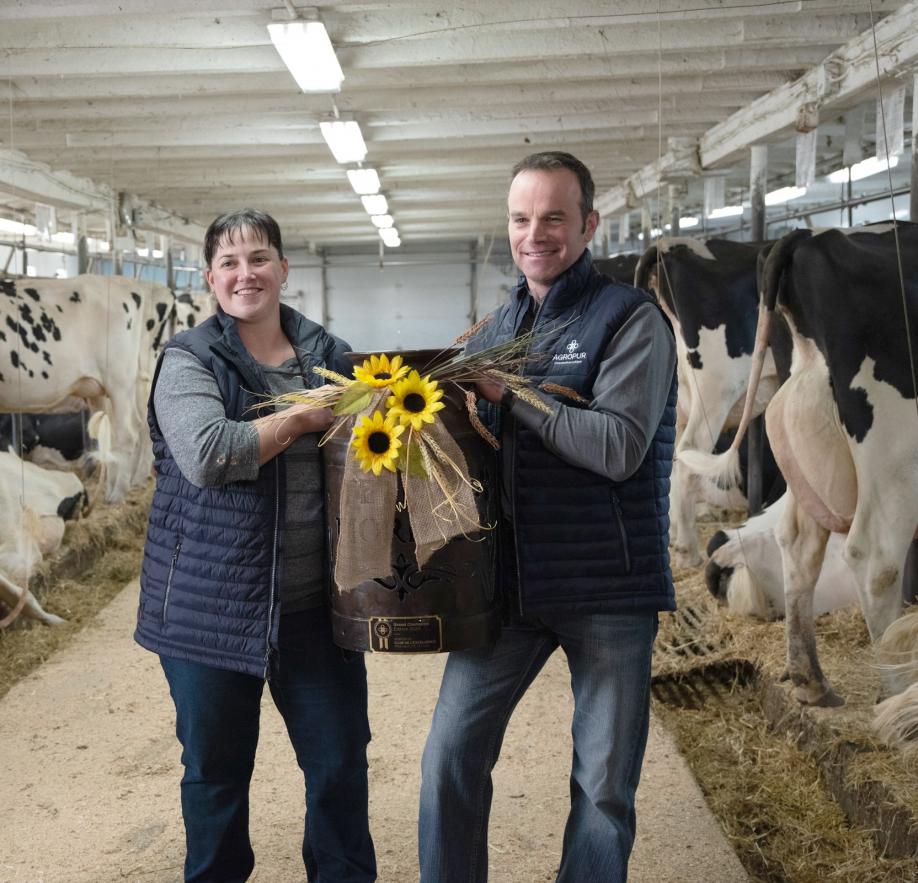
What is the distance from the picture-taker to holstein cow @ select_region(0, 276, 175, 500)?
8.55 meters

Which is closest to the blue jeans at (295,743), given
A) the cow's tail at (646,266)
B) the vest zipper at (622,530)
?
the vest zipper at (622,530)

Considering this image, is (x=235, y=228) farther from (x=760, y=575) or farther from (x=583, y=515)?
(x=760, y=575)

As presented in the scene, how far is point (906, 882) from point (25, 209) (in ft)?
48.8

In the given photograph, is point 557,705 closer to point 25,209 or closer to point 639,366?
point 639,366

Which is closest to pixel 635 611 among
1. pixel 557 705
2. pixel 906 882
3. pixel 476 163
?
pixel 906 882

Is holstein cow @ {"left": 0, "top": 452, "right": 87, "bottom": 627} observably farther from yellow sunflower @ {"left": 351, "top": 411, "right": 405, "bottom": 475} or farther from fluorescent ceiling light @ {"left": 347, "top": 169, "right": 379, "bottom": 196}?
fluorescent ceiling light @ {"left": 347, "top": 169, "right": 379, "bottom": 196}

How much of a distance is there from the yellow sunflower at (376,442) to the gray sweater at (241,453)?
362 mm

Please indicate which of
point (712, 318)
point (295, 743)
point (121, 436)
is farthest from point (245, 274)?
point (121, 436)

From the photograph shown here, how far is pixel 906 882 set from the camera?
9.70 ft

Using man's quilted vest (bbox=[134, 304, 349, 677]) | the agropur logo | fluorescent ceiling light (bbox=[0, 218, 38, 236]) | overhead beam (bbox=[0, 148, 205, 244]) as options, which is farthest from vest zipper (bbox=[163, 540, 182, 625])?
fluorescent ceiling light (bbox=[0, 218, 38, 236])

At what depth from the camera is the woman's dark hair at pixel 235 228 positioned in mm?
2492

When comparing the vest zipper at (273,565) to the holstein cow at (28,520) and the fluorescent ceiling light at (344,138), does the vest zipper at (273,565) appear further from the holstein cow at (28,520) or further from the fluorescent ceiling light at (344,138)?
the fluorescent ceiling light at (344,138)

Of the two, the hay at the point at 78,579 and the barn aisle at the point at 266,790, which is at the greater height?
the hay at the point at 78,579

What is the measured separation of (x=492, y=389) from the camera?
2.17 m
